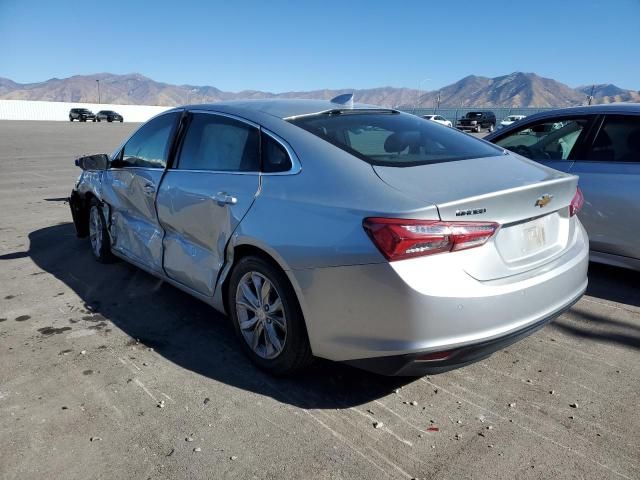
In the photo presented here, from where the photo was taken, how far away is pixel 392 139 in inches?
125

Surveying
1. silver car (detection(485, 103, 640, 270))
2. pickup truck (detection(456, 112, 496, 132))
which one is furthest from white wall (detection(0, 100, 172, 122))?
silver car (detection(485, 103, 640, 270))

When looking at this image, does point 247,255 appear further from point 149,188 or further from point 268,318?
point 149,188

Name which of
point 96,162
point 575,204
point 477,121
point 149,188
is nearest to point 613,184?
point 575,204

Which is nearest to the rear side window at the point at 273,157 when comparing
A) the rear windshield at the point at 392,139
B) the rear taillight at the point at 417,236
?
the rear windshield at the point at 392,139

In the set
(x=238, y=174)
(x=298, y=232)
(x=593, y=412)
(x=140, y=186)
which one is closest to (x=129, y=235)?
(x=140, y=186)

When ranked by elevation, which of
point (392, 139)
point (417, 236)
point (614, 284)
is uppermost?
point (392, 139)

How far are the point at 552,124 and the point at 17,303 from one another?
16.6 ft

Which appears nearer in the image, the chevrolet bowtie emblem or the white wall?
the chevrolet bowtie emblem

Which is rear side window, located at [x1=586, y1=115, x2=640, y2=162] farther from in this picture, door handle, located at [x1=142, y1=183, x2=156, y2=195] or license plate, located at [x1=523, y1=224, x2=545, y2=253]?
door handle, located at [x1=142, y1=183, x2=156, y2=195]

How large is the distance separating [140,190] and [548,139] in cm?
379

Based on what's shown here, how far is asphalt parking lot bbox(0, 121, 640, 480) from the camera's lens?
229 centimetres

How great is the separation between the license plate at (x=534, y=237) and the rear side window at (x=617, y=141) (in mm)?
2231

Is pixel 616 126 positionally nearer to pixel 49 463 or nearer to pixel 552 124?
pixel 552 124

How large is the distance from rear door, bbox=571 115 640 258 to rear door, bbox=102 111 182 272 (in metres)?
3.50
